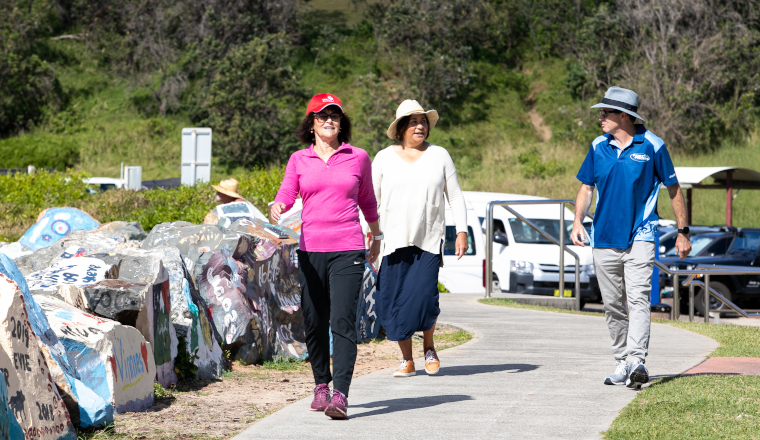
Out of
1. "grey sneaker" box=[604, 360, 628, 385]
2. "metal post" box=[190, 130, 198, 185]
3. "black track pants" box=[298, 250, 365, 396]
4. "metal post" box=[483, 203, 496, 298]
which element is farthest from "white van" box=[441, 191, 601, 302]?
"black track pants" box=[298, 250, 365, 396]

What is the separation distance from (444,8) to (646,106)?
11.3 meters

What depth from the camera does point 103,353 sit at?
15.1ft

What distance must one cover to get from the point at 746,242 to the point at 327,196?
45.8ft

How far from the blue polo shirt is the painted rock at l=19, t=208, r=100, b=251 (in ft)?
21.7

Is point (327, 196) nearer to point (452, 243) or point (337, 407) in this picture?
point (337, 407)

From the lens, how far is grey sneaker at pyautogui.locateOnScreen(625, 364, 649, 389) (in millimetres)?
5325

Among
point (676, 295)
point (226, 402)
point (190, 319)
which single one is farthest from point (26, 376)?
point (676, 295)

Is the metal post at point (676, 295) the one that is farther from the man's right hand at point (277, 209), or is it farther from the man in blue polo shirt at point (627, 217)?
the man's right hand at point (277, 209)

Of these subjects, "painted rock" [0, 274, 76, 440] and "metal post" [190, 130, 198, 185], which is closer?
"painted rock" [0, 274, 76, 440]

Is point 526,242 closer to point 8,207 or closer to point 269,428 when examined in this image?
point 8,207

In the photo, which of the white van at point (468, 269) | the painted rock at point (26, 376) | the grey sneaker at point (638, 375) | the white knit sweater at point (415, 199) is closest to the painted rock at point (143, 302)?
the painted rock at point (26, 376)

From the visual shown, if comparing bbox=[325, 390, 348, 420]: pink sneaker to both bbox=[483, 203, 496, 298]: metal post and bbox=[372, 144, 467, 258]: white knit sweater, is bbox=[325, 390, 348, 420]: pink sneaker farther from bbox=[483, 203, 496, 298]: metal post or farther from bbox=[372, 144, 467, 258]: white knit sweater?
bbox=[483, 203, 496, 298]: metal post

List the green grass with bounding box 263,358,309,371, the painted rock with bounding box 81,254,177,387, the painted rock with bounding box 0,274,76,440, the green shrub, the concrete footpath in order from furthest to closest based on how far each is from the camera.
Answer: the green shrub < the green grass with bounding box 263,358,309,371 < the painted rock with bounding box 81,254,177,387 < the concrete footpath < the painted rock with bounding box 0,274,76,440

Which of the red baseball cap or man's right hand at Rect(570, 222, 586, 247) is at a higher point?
the red baseball cap
